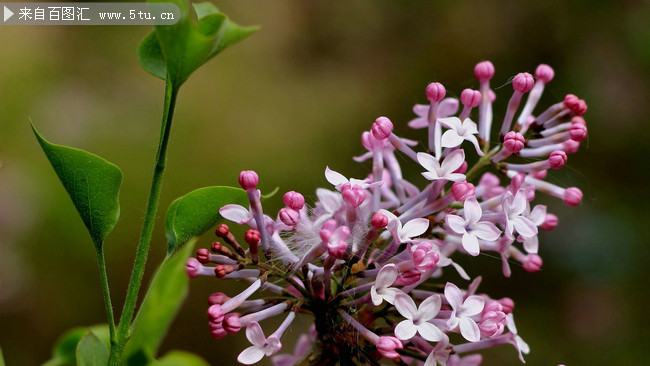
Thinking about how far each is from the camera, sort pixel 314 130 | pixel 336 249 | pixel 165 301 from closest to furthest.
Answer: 1. pixel 165 301
2. pixel 336 249
3. pixel 314 130

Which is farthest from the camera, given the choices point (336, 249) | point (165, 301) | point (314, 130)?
point (314, 130)

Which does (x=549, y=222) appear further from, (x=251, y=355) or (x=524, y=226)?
(x=251, y=355)

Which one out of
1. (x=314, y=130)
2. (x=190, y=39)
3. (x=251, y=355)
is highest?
(x=190, y=39)

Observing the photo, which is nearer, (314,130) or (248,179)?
(248,179)

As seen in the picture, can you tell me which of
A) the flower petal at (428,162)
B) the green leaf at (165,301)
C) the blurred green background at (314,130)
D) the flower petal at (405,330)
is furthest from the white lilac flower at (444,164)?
the blurred green background at (314,130)

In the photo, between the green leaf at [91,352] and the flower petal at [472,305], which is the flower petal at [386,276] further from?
the green leaf at [91,352]

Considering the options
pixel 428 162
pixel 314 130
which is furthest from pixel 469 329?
pixel 314 130

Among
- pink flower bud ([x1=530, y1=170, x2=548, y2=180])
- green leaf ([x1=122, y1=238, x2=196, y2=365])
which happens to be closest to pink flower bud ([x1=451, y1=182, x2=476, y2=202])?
pink flower bud ([x1=530, y1=170, x2=548, y2=180])

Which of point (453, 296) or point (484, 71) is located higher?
point (484, 71)
